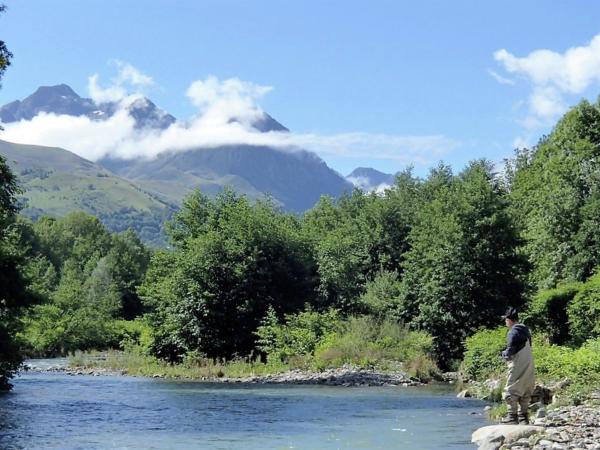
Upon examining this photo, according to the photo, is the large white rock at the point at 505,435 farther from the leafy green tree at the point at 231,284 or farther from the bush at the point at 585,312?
the leafy green tree at the point at 231,284

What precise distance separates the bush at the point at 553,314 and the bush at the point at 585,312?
260 centimetres

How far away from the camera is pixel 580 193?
188ft

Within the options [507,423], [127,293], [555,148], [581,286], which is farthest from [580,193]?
[127,293]

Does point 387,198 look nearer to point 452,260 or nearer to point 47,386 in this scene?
point 452,260

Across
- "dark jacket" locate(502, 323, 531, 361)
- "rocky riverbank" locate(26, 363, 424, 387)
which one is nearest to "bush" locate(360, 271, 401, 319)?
"rocky riverbank" locate(26, 363, 424, 387)

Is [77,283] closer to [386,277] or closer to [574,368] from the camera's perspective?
[386,277]

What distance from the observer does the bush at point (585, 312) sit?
3950 cm

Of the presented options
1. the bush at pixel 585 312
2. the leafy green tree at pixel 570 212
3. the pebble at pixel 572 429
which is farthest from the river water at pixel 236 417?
the leafy green tree at pixel 570 212

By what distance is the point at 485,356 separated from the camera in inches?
1407

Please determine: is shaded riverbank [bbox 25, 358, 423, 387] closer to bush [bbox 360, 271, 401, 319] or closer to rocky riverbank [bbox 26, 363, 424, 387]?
rocky riverbank [bbox 26, 363, 424, 387]

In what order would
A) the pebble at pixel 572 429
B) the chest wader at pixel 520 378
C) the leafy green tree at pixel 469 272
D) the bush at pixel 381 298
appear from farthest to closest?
the bush at pixel 381 298, the leafy green tree at pixel 469 272, the chest wader at pixel 520 378, the pebble at pixel 572 429

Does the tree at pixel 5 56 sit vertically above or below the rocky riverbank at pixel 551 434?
above

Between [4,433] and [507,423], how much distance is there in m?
13.4

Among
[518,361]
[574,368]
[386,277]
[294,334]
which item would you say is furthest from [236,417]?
[386,277]
